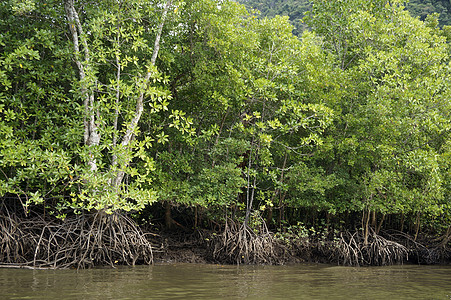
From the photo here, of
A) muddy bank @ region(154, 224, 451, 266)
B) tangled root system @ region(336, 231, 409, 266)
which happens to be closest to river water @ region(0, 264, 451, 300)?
muddy bank @ region(154, 224, 451, 266)

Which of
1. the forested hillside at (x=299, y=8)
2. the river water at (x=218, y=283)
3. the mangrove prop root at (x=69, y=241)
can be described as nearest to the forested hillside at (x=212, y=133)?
the mangrove prop root at (x=69, y=241)

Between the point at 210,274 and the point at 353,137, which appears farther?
the point at 353,137

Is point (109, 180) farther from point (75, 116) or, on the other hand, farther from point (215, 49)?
point (215, 49)

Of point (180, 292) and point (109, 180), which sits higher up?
point (109, 180)

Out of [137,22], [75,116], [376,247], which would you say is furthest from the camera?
[376,247]

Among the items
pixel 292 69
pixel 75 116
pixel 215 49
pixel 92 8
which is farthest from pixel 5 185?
pixel 292 69

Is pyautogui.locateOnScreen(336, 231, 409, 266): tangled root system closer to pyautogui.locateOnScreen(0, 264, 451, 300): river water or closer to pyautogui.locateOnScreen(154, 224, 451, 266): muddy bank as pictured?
pyautogui.locateOnScreen(154, 224, 451, 266): muddy bank

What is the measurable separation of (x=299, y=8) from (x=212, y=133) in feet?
93.0

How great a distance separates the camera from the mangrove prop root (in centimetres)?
768

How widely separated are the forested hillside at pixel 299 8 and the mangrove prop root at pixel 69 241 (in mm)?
20902

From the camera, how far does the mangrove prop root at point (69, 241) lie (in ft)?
25.2

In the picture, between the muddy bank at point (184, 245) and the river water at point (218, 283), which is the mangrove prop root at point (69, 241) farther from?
the river water at point (218, 283)

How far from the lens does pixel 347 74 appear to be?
10.8m

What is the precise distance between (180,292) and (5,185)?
11.9 feet
